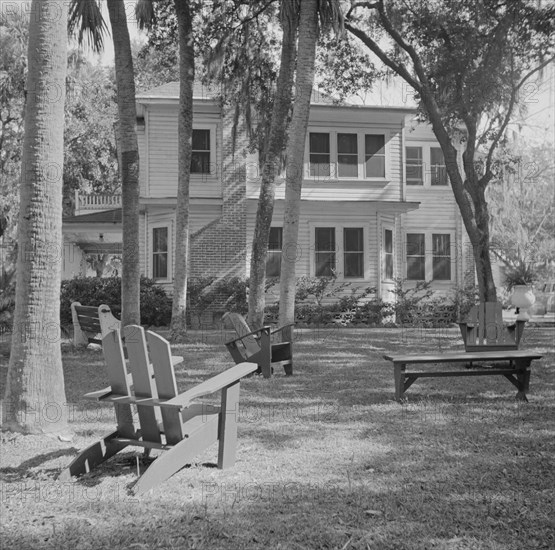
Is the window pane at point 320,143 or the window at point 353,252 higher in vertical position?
the window pane at point 320,143

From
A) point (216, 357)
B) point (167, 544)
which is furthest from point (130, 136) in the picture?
point (167, 544)

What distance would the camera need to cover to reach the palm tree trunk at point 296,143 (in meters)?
10.9

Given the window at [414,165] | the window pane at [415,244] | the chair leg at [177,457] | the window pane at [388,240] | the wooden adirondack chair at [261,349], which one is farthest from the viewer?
the window at [414,165]

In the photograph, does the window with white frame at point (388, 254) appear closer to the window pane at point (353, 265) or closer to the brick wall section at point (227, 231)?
the window pane at point (353, 265)

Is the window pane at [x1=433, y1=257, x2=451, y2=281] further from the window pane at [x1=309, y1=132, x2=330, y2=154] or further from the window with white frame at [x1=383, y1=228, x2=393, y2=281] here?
the window pane at [x1=309, y1=132, x2=330, y2=154]

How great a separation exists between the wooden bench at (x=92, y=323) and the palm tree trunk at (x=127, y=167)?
0.25 metres

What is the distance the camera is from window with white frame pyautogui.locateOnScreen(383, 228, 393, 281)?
22.3m

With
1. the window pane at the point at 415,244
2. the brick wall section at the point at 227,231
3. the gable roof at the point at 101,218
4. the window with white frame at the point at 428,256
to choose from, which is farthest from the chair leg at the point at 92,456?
the window pane at the point at 415,244

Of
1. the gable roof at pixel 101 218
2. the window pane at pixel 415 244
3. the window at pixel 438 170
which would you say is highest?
the window at pixel 438 170

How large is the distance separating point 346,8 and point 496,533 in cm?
1446

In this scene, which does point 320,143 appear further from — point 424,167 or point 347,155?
point 424,167

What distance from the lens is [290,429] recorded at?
626 cm

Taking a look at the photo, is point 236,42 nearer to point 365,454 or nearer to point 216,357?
point 216,357

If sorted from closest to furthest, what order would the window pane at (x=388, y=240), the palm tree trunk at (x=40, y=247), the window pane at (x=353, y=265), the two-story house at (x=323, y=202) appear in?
the palm tree trunk at (x=40, y=247), the two-story house at (x=323, y=202), the window pane at (x=353, y=265), the window pane at (x=388, y=240)
